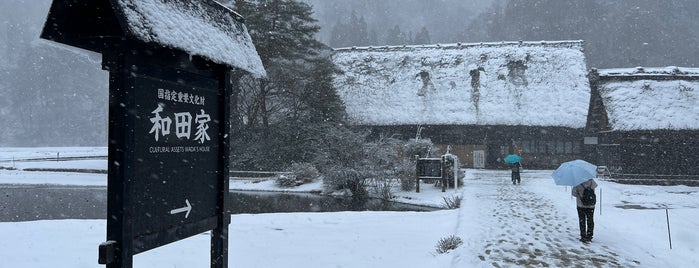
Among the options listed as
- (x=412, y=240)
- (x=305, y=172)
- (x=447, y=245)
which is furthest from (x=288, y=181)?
(x=447, y=245)

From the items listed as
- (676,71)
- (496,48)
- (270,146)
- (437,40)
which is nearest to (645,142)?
(676,71)

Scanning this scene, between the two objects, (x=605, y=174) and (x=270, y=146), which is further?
(x=270, y=146)

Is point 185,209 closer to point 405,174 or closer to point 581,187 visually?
point 581,187

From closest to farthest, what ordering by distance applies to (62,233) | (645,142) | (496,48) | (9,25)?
1. (62,233)
2. (645,142)
3. (496,48)
4. (9,25)

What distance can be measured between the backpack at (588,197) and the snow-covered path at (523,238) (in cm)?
67

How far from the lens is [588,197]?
7621 mm

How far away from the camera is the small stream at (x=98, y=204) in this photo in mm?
12467

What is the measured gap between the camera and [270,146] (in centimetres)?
2406

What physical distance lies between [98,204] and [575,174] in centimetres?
1371

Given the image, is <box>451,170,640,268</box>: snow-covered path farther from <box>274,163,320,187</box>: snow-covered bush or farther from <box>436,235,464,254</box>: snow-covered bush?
<box>274,163,320,187</box>: snow-covered bush

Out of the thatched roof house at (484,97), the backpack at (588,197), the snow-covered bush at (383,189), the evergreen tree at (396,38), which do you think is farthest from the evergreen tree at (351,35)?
the backpack at (588,197)

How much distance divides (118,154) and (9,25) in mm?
110578

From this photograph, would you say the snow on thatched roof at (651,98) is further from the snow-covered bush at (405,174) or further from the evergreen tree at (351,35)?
the evergreen tree at (351,35)

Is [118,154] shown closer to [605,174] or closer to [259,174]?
[259,174]
